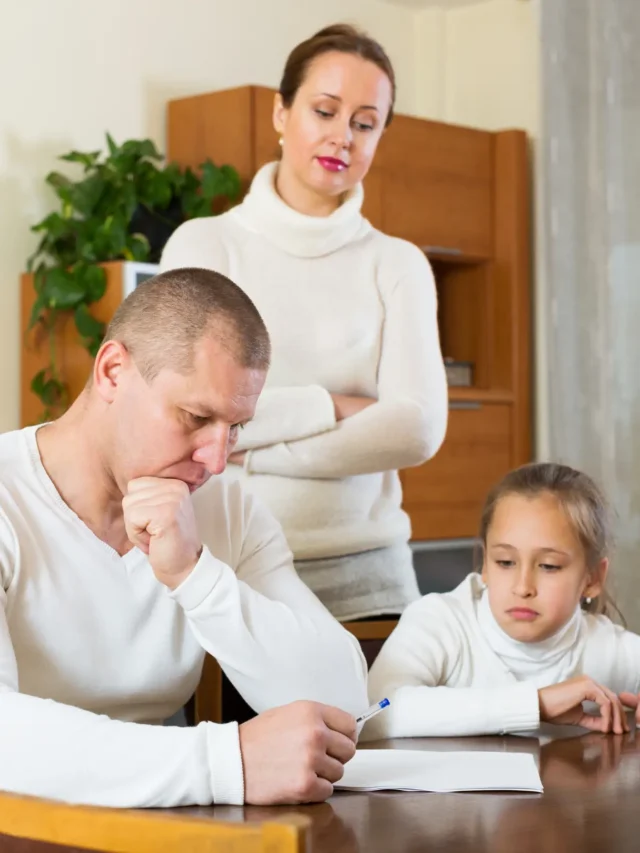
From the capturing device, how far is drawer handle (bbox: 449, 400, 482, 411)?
4.59m

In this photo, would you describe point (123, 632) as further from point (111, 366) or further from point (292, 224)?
point (292, 224)

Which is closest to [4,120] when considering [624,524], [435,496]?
[435,496]

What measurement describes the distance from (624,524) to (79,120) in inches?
81.2

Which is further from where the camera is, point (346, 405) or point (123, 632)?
point (346, 405)

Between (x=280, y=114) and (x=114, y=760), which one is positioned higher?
(x=280, y=114)

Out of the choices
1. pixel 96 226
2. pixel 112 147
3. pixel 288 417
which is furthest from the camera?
pixel 112 147

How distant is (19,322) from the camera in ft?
12.9

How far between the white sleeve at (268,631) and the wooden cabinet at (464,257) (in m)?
2.79

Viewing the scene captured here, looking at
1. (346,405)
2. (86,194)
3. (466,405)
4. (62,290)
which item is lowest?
(466,405)

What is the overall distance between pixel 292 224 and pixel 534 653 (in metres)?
0.77

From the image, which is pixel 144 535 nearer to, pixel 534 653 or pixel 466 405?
pixel 534 653

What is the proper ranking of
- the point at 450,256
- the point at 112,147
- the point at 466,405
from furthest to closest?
the point at 450,256
the point at 466,405
the point at 112,147

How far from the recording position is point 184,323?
1.37 meters

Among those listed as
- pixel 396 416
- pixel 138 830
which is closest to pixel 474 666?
pixel 396 416
